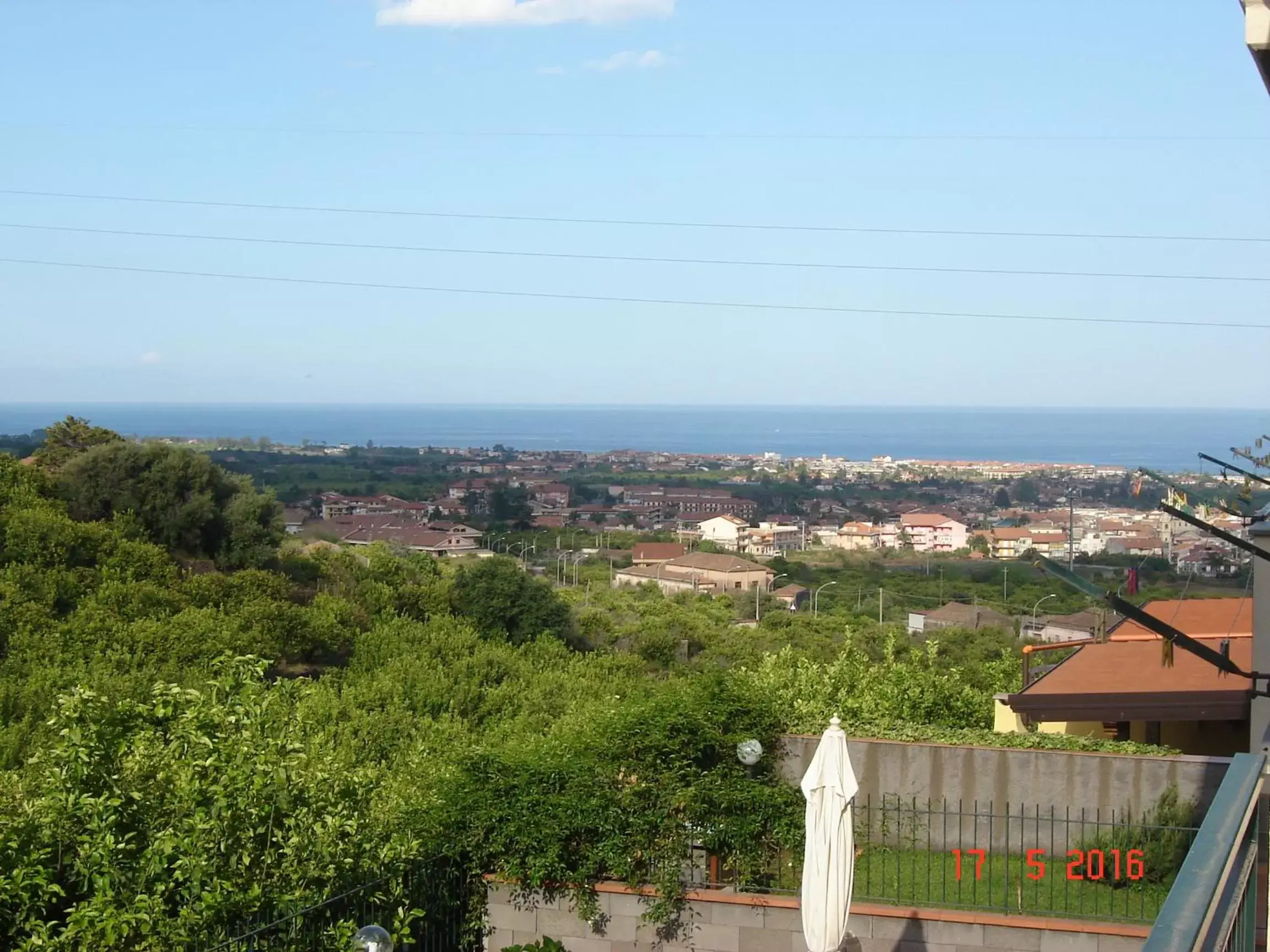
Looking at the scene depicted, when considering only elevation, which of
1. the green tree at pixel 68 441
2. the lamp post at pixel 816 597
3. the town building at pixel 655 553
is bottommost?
the lamp post at pixel 816 597

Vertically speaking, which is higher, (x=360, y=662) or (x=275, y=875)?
(x=275, y=875)

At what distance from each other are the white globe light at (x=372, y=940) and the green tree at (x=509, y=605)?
2253cm

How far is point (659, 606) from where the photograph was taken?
41.1m

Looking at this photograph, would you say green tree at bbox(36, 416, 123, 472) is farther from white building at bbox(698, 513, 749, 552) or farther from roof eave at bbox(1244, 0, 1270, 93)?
white building at bbox(698, 513, 749, 552)

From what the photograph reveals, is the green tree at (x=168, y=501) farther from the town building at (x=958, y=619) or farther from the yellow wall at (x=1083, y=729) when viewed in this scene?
the yellow wall at (x=1083, y=729)

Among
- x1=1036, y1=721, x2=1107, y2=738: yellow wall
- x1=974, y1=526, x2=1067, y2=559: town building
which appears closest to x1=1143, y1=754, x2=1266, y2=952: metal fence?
x1=1036, y1=721, x2=1107, y2=738: yellow wall

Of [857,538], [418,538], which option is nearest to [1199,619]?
[418,538]

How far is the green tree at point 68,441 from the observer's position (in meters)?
33.0

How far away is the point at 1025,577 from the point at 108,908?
44679 mm

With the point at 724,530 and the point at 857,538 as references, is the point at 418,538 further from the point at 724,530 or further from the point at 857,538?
the point at 857,538

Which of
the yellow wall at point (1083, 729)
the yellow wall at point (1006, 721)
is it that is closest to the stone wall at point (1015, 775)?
the yellow wall at point (1083, 729)

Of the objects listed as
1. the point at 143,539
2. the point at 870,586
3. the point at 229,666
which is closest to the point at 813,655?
the point at 143,539

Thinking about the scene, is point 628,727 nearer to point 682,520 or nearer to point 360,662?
point 360,662
